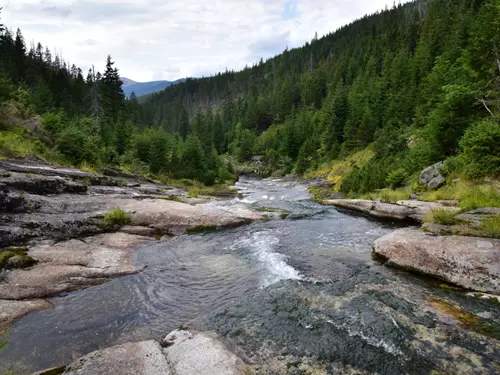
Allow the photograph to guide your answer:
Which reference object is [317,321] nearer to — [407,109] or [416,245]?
[416,245]

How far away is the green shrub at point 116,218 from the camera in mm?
13512

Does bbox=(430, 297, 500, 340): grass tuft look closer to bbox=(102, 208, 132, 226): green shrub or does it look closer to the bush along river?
the bush along river

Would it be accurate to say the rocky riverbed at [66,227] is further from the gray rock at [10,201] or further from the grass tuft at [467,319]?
the grass tuft at [467,319]

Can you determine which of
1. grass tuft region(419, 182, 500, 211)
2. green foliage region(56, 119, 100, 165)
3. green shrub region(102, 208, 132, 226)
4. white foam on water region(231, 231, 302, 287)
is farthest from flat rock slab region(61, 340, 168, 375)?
green foliage region(56, 119, 100, 165)

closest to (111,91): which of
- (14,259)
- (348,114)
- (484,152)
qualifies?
(348,114)

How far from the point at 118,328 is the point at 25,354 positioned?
5.48 feet

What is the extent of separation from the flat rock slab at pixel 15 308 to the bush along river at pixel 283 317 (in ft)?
0.61

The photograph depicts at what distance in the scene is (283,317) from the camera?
697 cm

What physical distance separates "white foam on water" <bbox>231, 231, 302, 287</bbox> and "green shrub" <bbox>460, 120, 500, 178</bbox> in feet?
36.2

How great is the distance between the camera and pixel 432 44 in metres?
51.5

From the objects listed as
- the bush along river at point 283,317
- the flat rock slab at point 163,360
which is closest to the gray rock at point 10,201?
the bush along river at point 283,317

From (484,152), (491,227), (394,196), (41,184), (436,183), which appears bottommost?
(394,196)

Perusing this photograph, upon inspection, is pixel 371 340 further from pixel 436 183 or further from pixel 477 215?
pixel 436 183

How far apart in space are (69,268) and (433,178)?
20.7m
